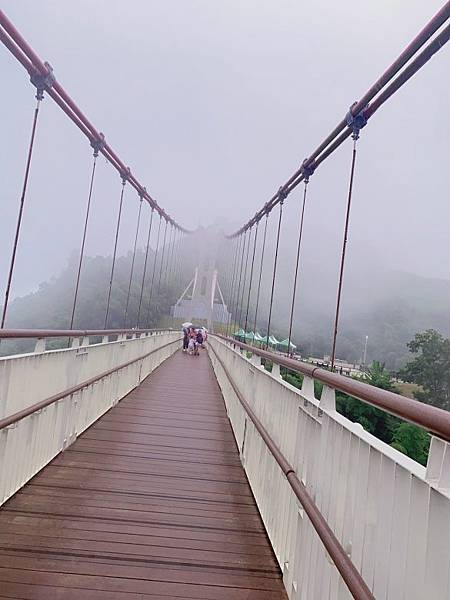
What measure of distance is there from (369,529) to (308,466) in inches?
30.0

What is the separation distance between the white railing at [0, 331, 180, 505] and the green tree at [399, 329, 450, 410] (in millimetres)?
18285

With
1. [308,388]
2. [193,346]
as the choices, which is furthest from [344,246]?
[193,346]

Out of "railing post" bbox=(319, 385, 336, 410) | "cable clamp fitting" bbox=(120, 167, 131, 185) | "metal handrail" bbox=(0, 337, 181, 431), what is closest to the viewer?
"railing post" bbox=(319, 385, 336, 410)

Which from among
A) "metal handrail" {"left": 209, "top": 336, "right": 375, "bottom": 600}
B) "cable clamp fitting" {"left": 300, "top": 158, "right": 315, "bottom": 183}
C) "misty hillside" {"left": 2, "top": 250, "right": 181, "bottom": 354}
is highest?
"cable clamp fitting" {"left": 300, "top": 158, "right": 315, "bottom": 183}

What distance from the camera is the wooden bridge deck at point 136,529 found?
7.13 ft

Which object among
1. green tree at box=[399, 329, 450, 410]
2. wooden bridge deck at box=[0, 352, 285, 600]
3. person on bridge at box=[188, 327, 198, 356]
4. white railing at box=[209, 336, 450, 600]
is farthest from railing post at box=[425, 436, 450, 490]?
green tree at box=[399, 329, 450, 410]

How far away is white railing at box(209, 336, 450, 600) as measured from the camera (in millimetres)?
1031

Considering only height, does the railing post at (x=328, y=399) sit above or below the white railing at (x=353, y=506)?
above

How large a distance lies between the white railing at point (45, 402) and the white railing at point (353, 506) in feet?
4.34

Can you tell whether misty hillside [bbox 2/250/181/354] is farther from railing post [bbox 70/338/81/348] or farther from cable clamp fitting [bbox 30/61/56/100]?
railing post [bbox 70/338/81/348]

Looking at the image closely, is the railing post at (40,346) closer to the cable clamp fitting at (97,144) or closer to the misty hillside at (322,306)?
the cable clamp fitting at (97,144)

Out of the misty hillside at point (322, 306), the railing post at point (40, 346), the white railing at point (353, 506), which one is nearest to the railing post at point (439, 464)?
Answer: the white railing at point (353, 506)

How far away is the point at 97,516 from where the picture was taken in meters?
2.86

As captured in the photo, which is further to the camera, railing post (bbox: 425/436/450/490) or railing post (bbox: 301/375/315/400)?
railing post (bbox: 301/375/315/400)
